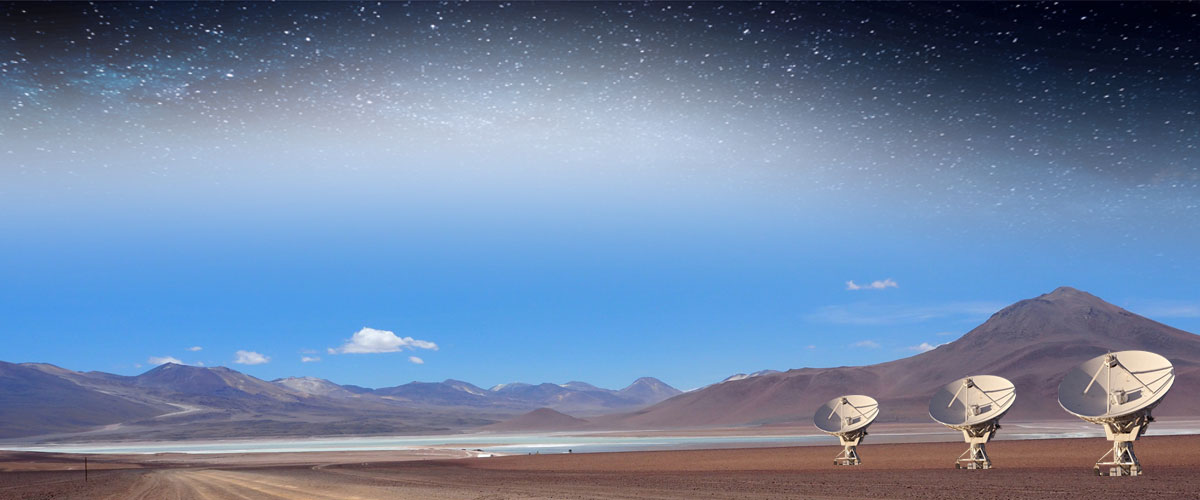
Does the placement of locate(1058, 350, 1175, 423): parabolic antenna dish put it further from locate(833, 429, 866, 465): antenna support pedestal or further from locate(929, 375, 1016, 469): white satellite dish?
locate(833, 429, 866, 465): antenna support pedestal

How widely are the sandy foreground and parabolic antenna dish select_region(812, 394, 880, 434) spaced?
2.27m

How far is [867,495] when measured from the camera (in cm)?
2723

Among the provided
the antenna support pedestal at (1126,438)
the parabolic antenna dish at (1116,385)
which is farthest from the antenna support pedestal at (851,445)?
the antenna support pedestal at (1126,438)

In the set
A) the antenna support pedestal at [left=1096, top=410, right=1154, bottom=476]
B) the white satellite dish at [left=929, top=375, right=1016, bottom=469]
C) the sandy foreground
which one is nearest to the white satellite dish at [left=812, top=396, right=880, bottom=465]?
the sandy foreground

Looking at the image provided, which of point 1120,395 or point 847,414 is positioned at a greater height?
point 1120,395

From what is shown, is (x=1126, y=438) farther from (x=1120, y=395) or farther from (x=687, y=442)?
(x=687, y=442)

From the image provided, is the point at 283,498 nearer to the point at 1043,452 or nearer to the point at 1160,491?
the point at 1160,491

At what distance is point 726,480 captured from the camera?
35.4 m

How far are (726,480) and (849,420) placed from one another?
13.0m

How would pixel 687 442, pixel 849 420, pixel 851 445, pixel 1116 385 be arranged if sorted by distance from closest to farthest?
pixel 1116 385
pixel 851 445
pixel 849 420
pixel 687 442

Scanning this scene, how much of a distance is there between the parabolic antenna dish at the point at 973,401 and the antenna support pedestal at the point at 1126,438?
5.57m

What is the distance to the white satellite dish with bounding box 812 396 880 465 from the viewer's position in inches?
1743

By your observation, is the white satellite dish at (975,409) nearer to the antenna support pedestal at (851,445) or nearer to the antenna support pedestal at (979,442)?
the antenna support pedestal at (979,442)

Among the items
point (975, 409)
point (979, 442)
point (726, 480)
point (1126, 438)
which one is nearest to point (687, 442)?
point (975, 409)
